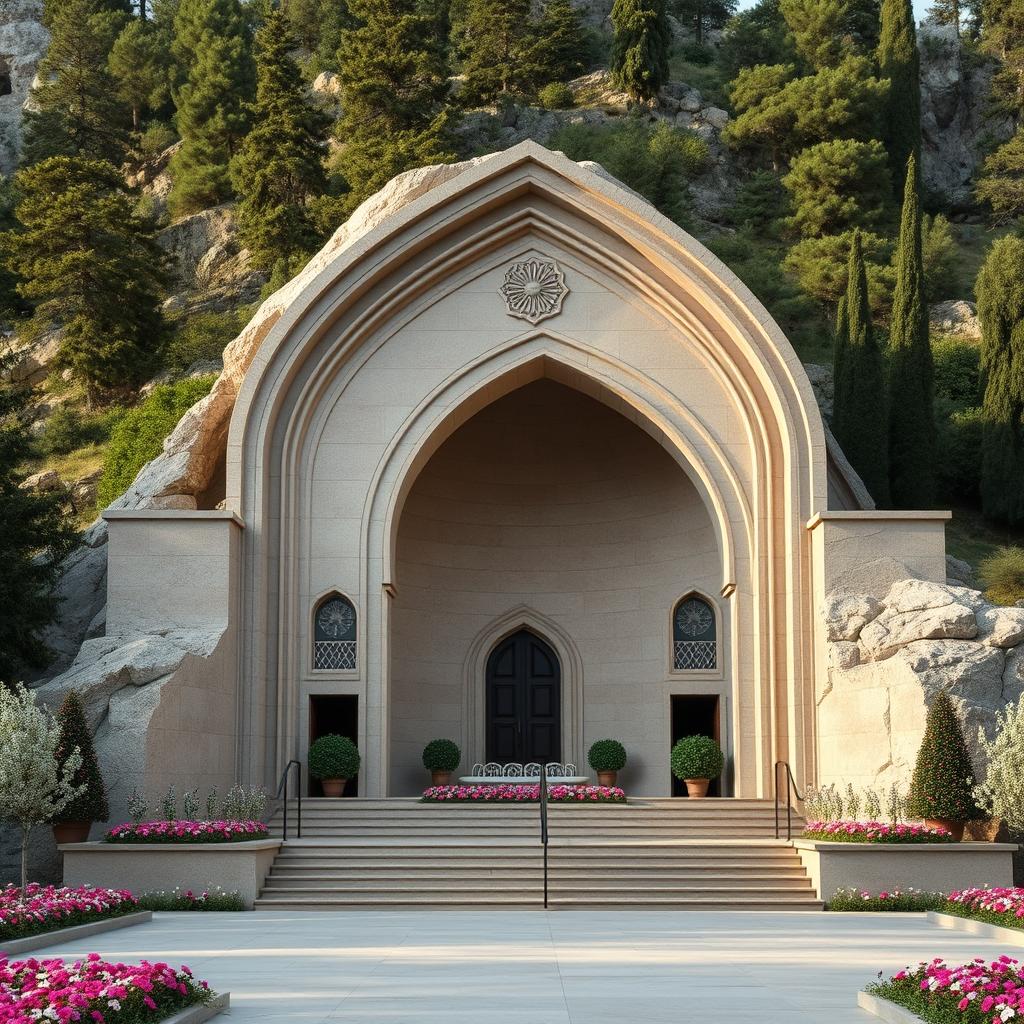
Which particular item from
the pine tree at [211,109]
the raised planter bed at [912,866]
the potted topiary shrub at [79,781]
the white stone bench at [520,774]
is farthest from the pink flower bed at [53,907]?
the pine tree at [211,109]

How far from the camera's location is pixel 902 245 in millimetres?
30422

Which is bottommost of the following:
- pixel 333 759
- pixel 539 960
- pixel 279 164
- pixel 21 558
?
pixel 539 960

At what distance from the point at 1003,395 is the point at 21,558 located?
2197cm

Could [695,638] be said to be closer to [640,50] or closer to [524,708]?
[524,708]

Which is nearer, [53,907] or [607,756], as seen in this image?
[53,907]

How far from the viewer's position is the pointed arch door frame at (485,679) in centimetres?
2216

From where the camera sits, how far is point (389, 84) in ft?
140

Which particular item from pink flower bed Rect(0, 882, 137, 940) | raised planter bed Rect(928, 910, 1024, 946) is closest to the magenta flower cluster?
raised planter bed Rect(928, 910, 1024, 946)

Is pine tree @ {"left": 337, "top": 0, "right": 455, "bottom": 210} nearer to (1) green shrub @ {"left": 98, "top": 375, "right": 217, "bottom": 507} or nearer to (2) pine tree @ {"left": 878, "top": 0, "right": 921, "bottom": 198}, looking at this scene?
(1) green shrub @ {"left": 98, "top": 375, "right": 217, "bottom": 507}

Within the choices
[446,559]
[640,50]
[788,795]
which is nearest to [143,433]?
[446,559]

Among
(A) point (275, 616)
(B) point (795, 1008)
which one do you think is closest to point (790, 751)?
(A) point (275, 616)

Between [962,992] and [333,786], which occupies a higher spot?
[333,786]

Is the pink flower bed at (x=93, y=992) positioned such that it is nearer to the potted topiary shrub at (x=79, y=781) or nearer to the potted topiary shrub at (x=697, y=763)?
the potted topiary shrub at (x=79, y=781)

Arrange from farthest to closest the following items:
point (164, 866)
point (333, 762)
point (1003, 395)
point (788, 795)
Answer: point (1003, 395)
point (333, 762)
point (788, 795)
point (164, 866)
